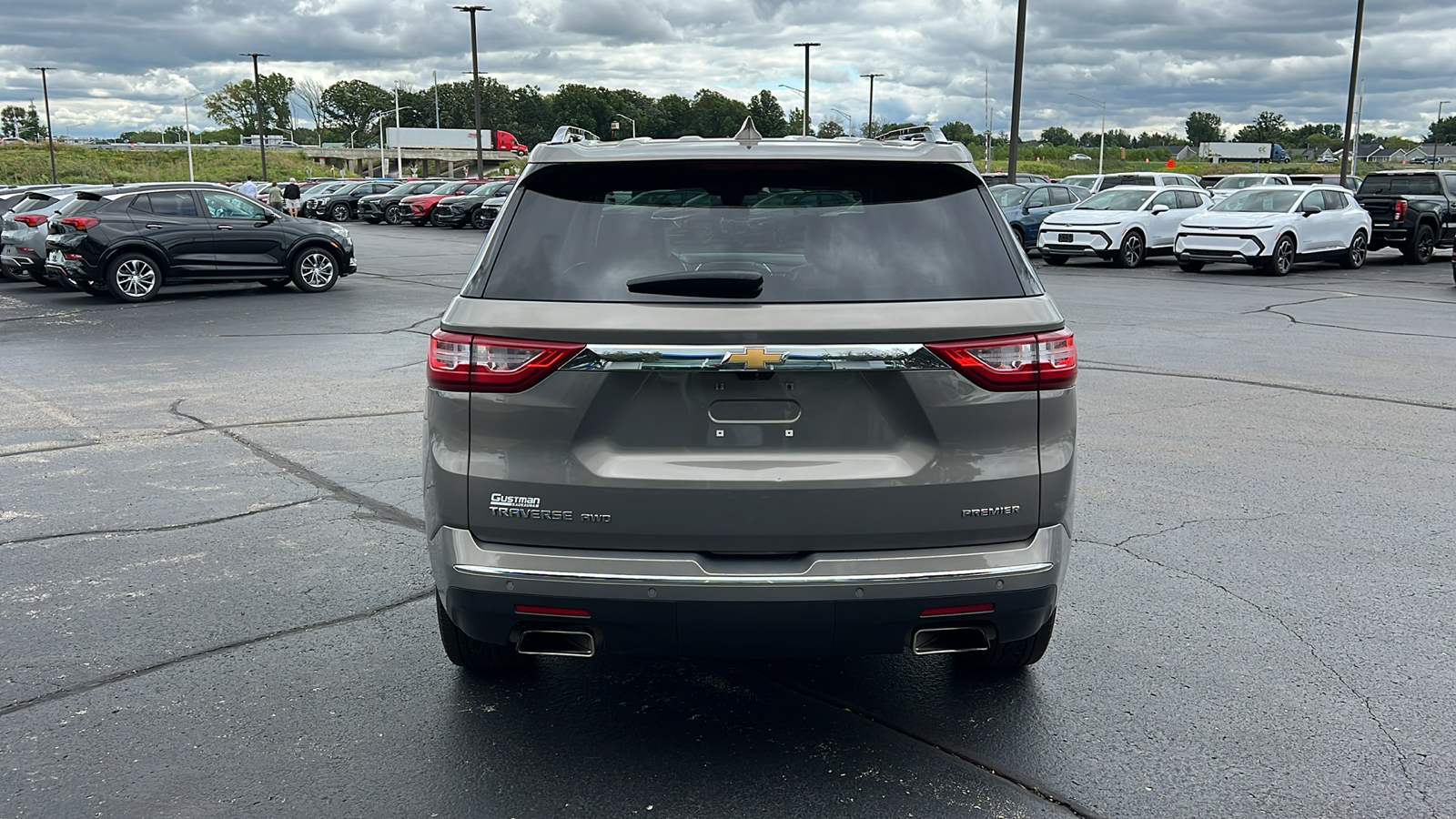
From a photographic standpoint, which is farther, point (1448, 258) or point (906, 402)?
point (1448, 258)

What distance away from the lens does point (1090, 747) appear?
3.66m

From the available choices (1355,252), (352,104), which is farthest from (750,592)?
(352,104)

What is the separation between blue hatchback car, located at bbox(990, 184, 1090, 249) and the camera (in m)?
28.3

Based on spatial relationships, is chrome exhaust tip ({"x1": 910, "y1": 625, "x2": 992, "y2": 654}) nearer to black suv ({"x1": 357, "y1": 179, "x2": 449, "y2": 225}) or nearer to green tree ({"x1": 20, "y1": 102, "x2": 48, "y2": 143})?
black suv ({"x1": 357, "y1": 179, "x2": 449, "y2": 225})

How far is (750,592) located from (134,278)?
18.0 metres

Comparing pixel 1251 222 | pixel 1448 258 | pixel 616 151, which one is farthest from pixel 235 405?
pixel 1448 258

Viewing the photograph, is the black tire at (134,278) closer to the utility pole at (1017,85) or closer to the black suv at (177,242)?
the black suv at (177,242)

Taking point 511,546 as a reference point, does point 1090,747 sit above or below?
below

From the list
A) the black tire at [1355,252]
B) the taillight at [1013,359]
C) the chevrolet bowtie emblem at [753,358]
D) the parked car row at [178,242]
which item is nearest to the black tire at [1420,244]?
the black tire at [1355,252]

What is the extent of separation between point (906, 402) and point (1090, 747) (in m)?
1.34

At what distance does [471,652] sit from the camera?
4012mm

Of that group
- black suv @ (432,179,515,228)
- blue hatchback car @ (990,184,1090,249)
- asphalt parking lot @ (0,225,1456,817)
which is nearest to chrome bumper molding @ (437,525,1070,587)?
asphalt parking lot @ (0,225,1456,817)

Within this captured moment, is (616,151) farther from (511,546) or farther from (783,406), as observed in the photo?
(511,546)

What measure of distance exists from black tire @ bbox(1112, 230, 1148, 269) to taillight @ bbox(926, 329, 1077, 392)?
2330cm
